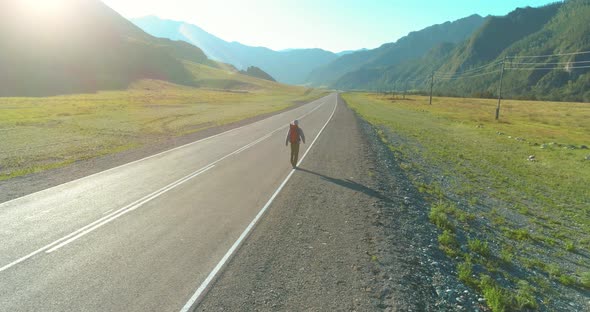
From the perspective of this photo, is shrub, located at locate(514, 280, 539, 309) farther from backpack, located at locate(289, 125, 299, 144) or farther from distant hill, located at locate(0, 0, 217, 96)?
distant hill, located at locate(0, 0, 217, 96)

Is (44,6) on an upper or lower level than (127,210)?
upper

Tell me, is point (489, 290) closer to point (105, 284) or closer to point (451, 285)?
point (451, 285)

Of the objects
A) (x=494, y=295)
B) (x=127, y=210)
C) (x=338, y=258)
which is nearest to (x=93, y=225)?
(x=127, y=210)

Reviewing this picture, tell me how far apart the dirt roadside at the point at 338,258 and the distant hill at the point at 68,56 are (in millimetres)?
107850

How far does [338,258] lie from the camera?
7.67 m

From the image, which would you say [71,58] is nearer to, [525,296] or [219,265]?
[219,265]

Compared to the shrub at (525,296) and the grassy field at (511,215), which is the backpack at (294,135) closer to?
the grassy field at (511,215)

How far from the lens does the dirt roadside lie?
6.11 meters

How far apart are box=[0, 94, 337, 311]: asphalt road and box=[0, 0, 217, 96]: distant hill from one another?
336 feet

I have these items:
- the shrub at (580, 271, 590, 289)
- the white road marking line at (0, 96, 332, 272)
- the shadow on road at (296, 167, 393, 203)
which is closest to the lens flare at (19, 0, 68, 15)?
the white road marking line at (0, 96, 332, 272)

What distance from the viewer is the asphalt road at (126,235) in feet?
19.8

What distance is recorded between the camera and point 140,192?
11898mm

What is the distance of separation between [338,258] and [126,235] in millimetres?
5240

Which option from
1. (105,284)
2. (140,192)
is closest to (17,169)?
(140,192)
